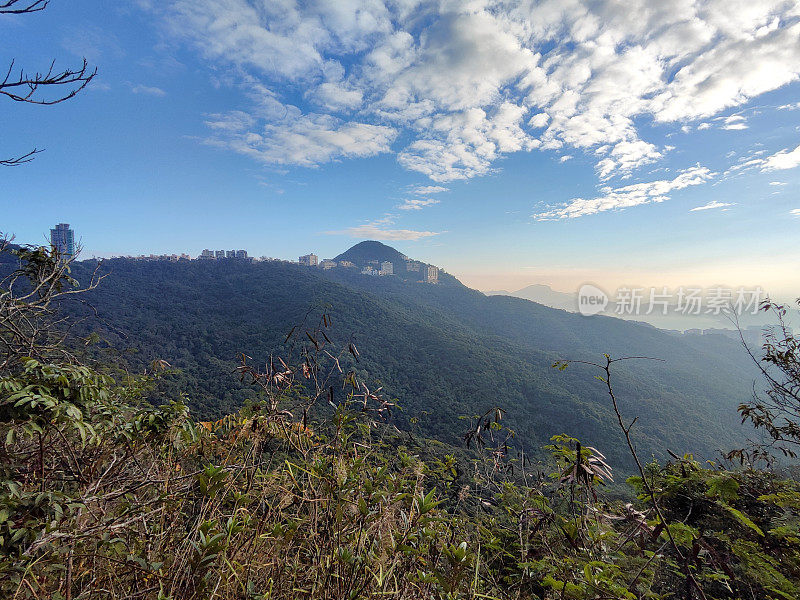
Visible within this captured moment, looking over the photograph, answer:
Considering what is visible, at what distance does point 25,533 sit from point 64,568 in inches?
8.1

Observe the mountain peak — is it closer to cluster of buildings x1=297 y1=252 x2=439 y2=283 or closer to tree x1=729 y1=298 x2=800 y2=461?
cluster of buildings x1=297 y1=252 x2=439 y2=283

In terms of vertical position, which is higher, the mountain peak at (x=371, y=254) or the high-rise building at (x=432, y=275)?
the mountain peak at (x=371, y=254)

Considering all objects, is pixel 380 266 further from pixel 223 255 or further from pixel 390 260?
pixel 223 255

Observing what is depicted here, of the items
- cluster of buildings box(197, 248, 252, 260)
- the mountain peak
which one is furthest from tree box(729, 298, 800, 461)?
the mountain peak

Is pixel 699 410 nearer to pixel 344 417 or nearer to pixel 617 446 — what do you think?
pixel 617 446

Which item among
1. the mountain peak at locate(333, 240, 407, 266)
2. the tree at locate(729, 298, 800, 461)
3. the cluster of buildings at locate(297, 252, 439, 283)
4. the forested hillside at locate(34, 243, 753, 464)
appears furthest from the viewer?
the mountain peak at locate(333, 240, 407, 266)

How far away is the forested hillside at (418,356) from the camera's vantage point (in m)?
35.5

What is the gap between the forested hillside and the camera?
3548 cm

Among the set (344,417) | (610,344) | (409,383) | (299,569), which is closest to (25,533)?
(299,569)

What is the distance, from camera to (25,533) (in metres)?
1.24

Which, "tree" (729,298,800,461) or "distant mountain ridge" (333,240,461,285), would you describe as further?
"distant mountain ridge" (333,240,461,285)

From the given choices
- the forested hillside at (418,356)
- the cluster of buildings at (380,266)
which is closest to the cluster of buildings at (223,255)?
the forested hillside at (418,356)

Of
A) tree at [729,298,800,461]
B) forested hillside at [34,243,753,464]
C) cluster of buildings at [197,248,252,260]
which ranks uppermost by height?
cluster of buildings at [197,248,252,260]

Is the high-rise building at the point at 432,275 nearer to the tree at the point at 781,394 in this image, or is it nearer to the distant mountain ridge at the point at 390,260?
Result: the distant mountain ridge at the point at 390,260
